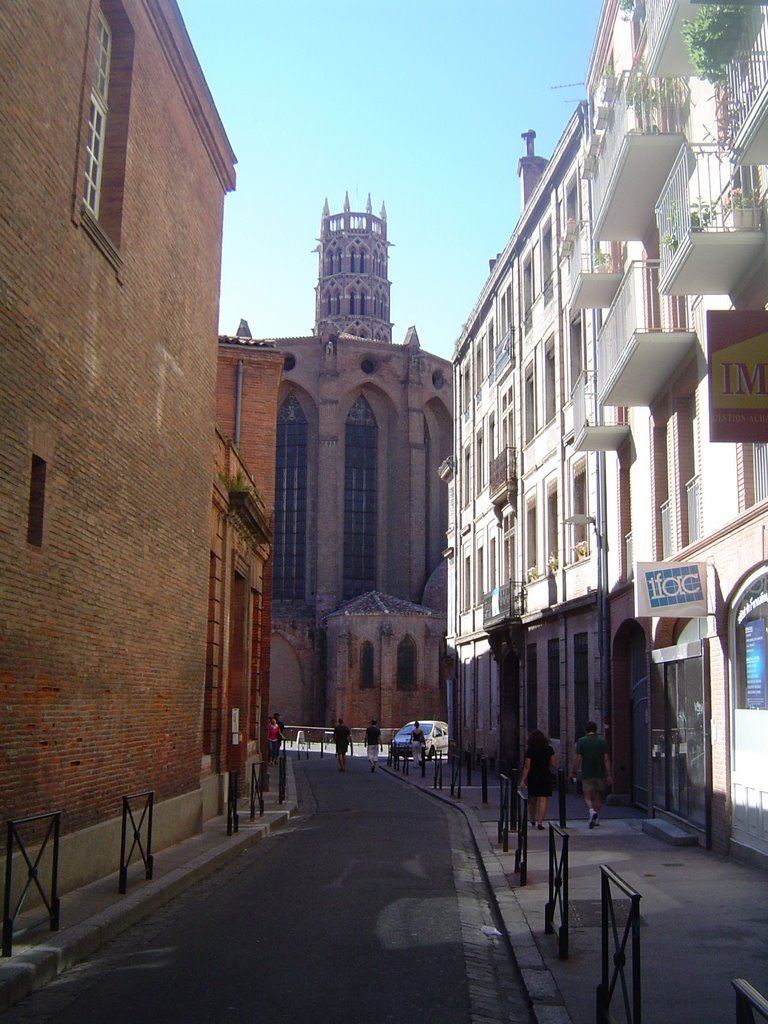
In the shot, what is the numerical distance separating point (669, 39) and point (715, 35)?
1818 millimetres

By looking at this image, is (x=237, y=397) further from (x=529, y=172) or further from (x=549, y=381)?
(x=529, y=172)

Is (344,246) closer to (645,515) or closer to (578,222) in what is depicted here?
(578,222)

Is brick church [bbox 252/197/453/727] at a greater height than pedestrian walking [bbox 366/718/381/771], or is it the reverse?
brick church [bbox 252/197/453/727]

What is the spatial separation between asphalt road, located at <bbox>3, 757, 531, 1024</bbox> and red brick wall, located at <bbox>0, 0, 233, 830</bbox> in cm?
174

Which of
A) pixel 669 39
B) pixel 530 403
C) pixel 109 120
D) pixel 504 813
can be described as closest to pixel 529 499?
pixel 530 403

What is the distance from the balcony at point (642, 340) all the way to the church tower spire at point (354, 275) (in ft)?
252

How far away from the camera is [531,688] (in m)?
27.8

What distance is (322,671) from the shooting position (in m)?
60.3

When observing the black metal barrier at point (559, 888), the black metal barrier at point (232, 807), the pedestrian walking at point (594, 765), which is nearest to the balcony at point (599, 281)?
the pedestrian walking at point (594, 765)

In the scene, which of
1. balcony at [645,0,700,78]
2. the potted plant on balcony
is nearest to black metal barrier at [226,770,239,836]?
the potted plant on balcony

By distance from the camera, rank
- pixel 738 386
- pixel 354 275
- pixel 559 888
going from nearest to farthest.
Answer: pixel 559 888 < pixel 738 386 < pixel 354 275

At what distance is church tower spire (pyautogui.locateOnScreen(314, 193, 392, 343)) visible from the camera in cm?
9475

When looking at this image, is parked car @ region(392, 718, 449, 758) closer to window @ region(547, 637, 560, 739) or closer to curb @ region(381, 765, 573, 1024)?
window @ region(547, 637, 560, 739)

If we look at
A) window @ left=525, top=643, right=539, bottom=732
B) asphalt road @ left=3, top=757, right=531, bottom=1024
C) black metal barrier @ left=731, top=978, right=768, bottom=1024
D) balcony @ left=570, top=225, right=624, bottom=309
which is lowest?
asphalt road @ left=3, top=757, right=531, bottom=1024
